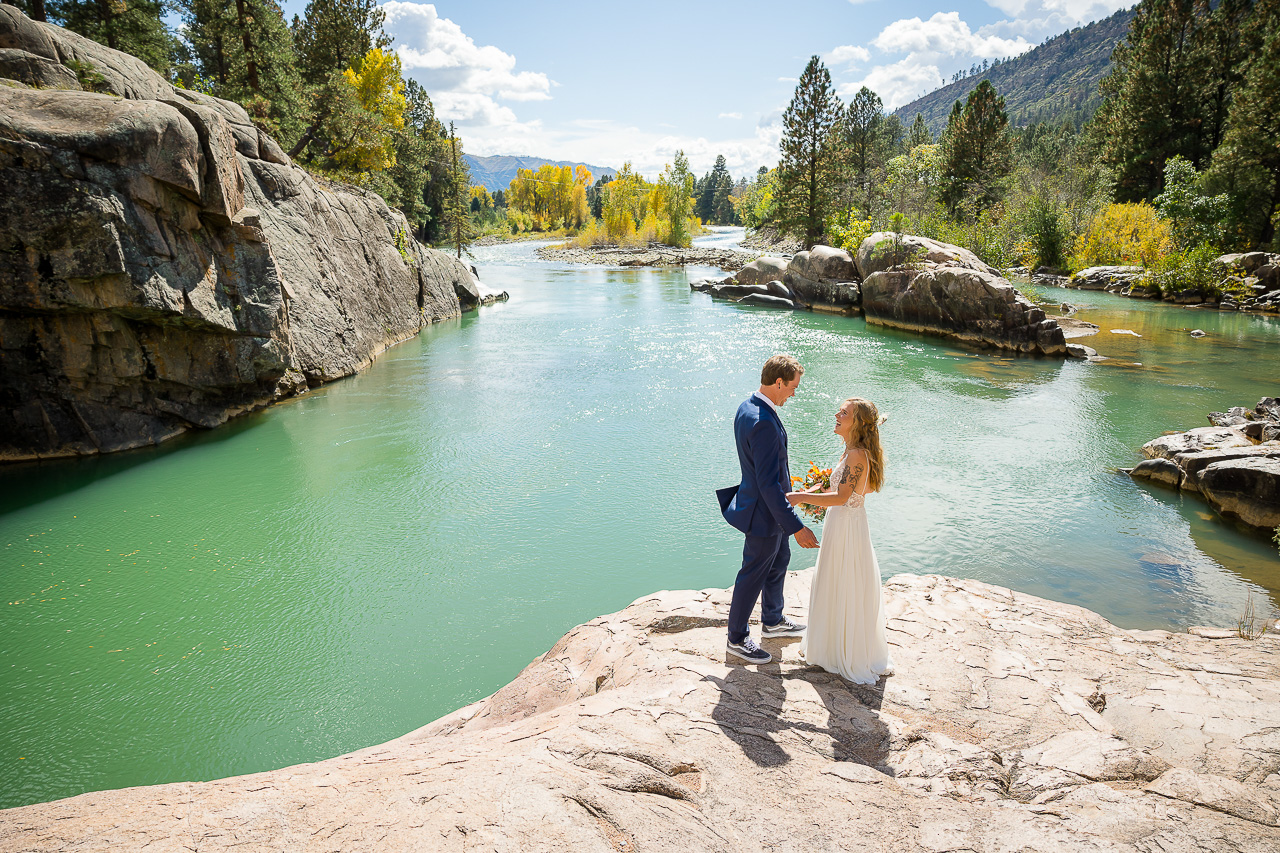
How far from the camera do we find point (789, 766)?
3309 mm

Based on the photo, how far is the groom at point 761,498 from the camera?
427 cm

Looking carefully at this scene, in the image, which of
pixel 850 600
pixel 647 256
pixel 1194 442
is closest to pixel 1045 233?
pixel 647 256

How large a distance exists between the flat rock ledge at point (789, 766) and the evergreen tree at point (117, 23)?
82.4 feet

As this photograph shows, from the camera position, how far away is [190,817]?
2.61 metres

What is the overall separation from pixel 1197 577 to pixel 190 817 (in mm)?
9631

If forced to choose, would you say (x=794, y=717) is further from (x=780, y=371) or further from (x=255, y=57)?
(x=255, y=57)

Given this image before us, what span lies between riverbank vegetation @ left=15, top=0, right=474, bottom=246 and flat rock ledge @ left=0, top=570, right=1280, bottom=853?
1367 centimetres

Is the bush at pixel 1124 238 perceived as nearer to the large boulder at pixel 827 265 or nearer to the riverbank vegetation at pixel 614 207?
Result: the large boulder at pixel 827 265

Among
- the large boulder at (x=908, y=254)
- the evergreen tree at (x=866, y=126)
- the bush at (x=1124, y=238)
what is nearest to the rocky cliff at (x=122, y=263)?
the large boulder at (x=908, y=254)

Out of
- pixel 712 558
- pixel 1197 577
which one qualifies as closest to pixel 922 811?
pixel 712 558

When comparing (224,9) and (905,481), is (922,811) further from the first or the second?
(224,9)

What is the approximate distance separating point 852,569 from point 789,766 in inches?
54.4

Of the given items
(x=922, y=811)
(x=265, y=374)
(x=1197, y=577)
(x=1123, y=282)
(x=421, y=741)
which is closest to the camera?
(x=922, y=811)

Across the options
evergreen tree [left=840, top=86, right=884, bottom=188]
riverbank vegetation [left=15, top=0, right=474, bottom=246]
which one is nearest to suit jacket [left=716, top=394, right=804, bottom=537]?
riverbank vegetation [left=15, top=0, right=474, bottom=246]
